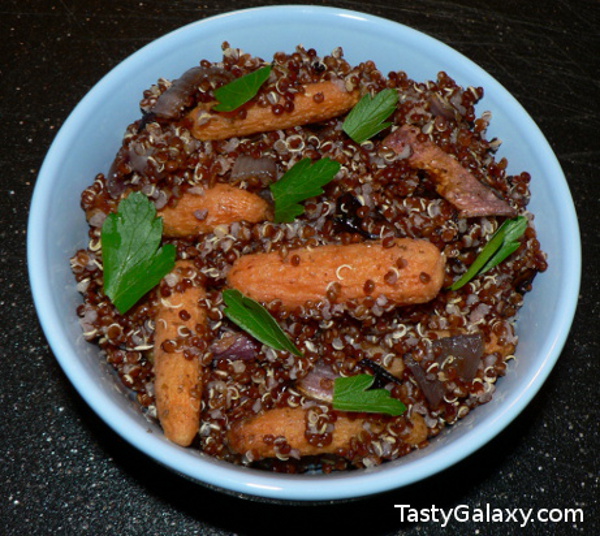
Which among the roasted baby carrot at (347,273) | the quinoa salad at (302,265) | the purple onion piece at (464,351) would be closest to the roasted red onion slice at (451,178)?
the quinoa salad at (302,265)

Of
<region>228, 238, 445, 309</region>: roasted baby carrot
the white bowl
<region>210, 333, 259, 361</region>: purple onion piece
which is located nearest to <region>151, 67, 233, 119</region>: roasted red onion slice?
the white bowl

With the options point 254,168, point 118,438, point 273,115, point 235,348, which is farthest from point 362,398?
point 118,438

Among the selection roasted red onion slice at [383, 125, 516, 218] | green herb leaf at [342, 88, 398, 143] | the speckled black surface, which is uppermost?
green herb leaf at [342, 88, 398, 143]

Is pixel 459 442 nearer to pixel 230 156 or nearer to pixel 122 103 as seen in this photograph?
pixel 230 156

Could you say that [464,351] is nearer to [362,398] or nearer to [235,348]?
[362,398]

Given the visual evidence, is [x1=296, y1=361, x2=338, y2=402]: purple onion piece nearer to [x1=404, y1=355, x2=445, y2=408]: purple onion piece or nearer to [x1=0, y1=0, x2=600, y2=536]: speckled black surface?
[x1=404, y1=355, x2=445, y2=408]: purple onion piece
